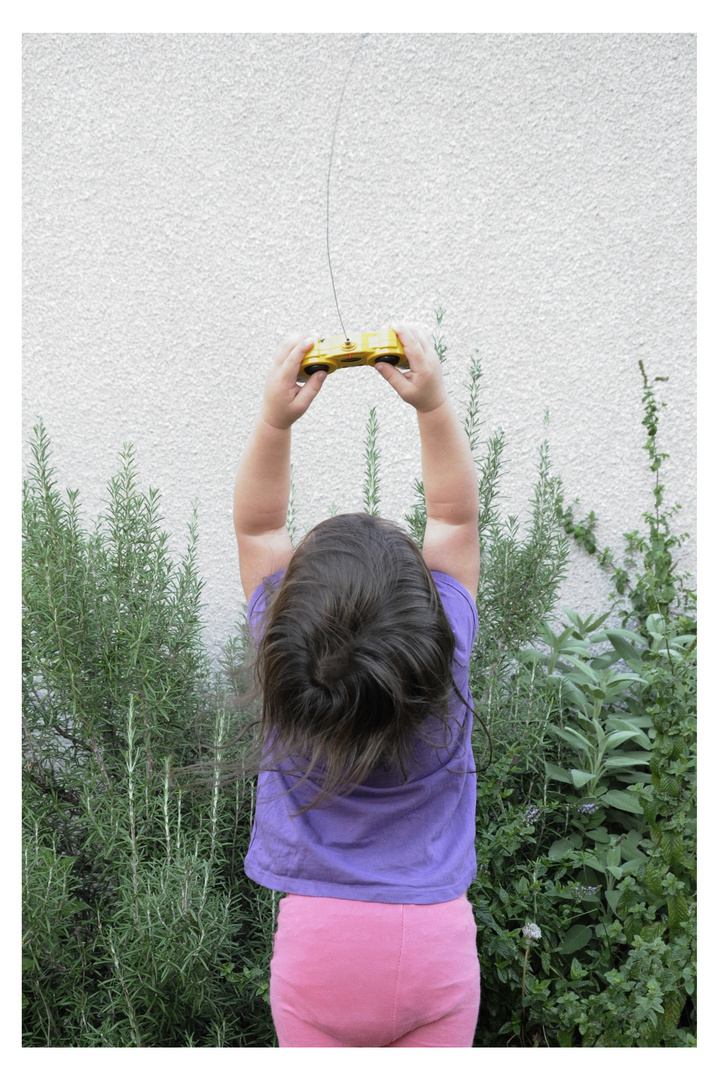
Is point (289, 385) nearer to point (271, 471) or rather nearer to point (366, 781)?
point (271, 471)

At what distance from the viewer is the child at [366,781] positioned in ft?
3.42

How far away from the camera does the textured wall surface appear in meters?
2.47

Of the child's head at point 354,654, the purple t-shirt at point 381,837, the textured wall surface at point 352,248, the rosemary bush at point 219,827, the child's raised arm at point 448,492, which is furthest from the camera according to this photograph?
the textured wall surface at point 352,248

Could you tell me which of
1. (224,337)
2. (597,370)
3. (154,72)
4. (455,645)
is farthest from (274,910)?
(154,72)

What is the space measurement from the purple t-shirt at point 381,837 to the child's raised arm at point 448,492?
0.12 meters

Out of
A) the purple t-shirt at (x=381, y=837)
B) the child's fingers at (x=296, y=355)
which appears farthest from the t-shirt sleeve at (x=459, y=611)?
the child's fingers at (x=296, y=355)

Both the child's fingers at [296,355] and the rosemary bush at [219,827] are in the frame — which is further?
the rosemary bush at [219,827]

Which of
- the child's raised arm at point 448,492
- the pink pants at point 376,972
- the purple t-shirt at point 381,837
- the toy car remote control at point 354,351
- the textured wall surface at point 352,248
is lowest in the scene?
the pink pants at point 376,972

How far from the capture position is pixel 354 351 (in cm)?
113

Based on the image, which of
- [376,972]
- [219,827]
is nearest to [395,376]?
[376,972]

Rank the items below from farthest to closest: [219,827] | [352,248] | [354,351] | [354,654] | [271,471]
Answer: [352,248]
[219,827]
[271,471]
[354,351]
[354,654]

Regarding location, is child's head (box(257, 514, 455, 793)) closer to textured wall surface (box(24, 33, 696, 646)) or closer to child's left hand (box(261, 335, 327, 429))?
child's left hand (box(261, 335, 327, 429))

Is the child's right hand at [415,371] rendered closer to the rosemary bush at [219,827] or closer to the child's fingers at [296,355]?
the child's fingers at [296,355]

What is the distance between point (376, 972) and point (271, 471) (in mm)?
784
